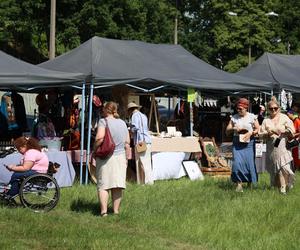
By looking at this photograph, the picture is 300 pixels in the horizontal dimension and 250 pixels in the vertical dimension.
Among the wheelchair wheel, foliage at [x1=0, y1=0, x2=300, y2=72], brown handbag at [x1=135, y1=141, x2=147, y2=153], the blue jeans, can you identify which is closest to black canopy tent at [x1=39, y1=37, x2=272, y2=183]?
brown handbag at [x1=135, y1=141, x2=147, y2=153]

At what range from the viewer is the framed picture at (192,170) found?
42.8 ft

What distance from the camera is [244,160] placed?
1061 cm

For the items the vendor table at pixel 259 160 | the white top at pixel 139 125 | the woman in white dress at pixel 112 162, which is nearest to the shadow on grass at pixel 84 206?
the woman in white dress at pixel 112 162

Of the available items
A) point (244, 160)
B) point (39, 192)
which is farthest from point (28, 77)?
point (244, 160)

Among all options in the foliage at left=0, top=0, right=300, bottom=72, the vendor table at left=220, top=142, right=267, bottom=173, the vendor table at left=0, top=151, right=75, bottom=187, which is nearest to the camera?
the vendor table at left=0, top=151, right=75, bottom=187

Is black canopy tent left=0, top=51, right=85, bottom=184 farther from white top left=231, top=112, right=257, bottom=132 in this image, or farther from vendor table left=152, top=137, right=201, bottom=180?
white top left=231, top=112, right=257, bottom=132

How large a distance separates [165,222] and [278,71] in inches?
416

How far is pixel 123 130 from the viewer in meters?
8.53

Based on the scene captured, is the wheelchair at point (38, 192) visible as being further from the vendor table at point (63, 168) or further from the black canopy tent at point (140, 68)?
the black canopy tent at point (140, 68)

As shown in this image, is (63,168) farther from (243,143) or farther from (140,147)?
(243,143)

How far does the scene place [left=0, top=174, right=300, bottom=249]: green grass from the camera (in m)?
7.19

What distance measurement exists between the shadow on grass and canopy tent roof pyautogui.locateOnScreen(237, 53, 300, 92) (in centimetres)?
770

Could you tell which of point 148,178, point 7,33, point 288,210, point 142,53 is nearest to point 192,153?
point 148,178

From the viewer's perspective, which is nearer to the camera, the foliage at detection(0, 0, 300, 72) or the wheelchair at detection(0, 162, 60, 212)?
the wheelchair at detection(0, 162, 60, 212)
